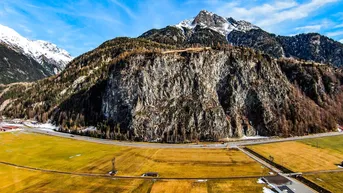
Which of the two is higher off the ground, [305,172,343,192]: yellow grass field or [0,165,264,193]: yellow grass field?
[305,172,343,192]: yellow grass field

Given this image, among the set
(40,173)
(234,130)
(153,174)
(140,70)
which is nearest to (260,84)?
(234,130)

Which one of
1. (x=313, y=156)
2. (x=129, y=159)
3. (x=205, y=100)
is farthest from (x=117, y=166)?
(x=205, y=100)

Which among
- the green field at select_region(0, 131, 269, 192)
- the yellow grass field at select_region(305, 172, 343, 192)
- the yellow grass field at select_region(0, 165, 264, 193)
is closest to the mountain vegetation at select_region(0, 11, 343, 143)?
the green field at select_region(0, 131, 269, 192)

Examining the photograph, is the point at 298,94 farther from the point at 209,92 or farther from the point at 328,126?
the point at 209,92

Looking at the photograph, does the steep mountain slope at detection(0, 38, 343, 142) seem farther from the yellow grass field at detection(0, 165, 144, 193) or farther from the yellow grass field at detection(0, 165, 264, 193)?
the yellow grass field at detection(0, 165, 144, 193)

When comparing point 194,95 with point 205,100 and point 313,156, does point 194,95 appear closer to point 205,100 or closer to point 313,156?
point 205,100

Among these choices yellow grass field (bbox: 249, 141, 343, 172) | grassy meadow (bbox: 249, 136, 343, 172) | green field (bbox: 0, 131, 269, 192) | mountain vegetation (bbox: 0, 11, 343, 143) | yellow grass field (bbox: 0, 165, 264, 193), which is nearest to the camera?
yellow grass field (bbox: 0, 165, 264, 193)

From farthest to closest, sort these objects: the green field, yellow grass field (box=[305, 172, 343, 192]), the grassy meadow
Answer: the grassy meadow < the green field < yellow grass field (box=[305, 172, 343, 192])
